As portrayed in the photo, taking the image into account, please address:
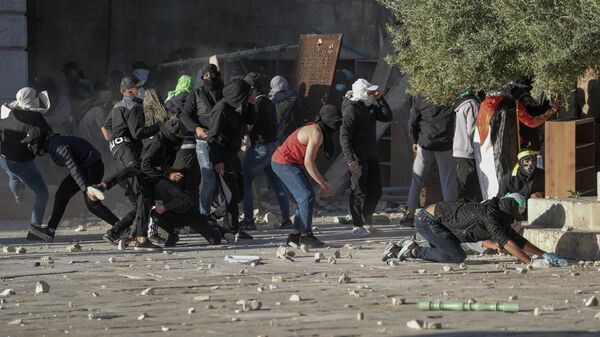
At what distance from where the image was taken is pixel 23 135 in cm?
1489

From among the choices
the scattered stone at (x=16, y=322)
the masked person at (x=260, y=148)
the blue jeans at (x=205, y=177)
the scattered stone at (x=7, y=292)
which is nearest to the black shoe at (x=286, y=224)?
the masked person at (x=260, y=148)

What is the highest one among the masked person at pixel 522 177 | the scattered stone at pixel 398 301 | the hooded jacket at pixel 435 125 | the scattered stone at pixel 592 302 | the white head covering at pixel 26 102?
the white head covering at pixel 26 102

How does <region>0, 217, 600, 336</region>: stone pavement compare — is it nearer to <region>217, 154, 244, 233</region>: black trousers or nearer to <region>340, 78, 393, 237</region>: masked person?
<region>217, 154, 244, 233</region>: black trousers

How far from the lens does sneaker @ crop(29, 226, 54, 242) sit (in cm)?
1489

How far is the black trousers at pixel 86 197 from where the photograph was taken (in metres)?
14.6

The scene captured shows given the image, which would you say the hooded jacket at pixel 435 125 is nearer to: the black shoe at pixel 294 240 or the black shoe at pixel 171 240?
the black shoe at pixel 294 240

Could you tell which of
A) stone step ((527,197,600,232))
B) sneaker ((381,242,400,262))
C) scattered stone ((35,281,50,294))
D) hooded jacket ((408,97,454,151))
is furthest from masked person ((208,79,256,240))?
scattered stone ((35,281,50,294))

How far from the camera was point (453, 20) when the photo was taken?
12.7 m

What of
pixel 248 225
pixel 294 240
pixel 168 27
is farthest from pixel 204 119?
pixel 168 27

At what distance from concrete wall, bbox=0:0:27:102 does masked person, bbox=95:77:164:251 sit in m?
5.16

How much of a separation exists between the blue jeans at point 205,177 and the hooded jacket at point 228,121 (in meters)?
0.19

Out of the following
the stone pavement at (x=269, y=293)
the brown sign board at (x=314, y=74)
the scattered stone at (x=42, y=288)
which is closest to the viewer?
the stone pavement at (x=269, y=293)

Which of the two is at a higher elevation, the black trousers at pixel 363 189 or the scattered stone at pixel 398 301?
the black trousers at pixel 363 189

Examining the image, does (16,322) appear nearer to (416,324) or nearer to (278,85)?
(416,324)
